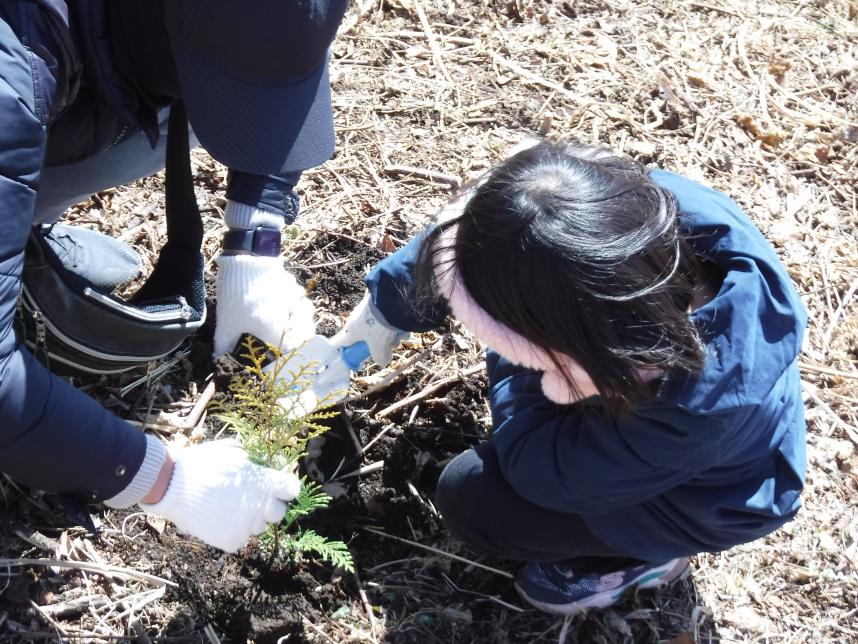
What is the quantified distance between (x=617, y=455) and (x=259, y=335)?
1.07 meters

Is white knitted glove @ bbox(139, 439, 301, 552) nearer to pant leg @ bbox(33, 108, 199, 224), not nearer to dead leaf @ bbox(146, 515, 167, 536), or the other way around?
dead leaf @ bbox(146, 515, 167, 536)

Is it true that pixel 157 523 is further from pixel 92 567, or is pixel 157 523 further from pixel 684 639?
pixel 684 639

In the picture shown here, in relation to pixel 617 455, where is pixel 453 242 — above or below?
above

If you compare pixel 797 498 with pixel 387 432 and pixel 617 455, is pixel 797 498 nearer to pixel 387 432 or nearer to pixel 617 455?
pixel 617 455

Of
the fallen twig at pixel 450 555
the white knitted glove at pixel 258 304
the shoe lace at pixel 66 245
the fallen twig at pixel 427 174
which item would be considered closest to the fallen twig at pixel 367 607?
the fallen twig at pixel 450 555

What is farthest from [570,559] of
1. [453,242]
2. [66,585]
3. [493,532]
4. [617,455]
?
[66,585]

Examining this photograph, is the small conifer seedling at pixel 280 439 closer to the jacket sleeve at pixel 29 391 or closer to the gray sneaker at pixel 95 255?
the jacket sleeve at pixel 29 391

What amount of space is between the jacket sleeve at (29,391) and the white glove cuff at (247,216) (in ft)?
2.17

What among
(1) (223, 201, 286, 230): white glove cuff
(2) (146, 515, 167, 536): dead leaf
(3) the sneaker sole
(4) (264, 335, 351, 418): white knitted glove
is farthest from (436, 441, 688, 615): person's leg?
(1) (223, 201, 286, 230): white glove cuff

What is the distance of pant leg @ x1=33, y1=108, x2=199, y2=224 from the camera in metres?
2.25

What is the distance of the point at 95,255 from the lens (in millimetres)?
2389

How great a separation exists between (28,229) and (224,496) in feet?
2.21

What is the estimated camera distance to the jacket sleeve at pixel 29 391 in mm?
1488

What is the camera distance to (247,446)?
72.7 inches
